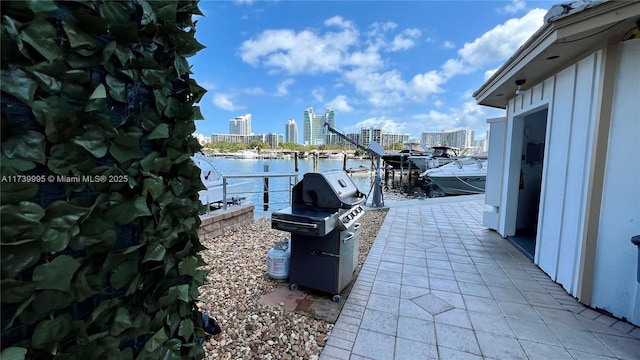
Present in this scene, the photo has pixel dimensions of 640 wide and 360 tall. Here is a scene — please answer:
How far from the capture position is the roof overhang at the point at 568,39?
7.18ft

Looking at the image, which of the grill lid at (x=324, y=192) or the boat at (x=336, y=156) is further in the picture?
the boat at (x=336, y=156)

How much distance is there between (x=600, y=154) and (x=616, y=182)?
28cm

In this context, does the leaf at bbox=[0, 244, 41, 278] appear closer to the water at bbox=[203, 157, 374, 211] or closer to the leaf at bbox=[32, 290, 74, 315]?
the leaf at bbox=[32, 290, 74, 315]

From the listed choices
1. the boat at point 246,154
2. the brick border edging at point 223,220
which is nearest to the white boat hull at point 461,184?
the brick border edging at point 223,220

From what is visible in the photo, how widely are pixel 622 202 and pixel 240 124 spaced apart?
44892 millimetres

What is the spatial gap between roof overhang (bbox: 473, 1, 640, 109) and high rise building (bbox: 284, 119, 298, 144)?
49220 millimetres

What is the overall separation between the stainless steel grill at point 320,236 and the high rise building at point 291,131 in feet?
163

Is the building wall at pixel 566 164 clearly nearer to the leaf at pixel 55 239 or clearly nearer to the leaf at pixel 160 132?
the leaf at pixel 160 132

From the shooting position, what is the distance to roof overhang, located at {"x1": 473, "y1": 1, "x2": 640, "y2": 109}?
86.2 inches

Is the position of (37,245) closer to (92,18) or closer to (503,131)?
(92,18)

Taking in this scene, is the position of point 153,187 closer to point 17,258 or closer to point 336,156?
point 17,258

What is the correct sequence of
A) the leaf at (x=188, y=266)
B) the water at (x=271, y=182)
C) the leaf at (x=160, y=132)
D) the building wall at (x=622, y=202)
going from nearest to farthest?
the leaf at (x=160, y=132) < the leaf at (x=188, y=266) < the building wall at (x=622, y=202) < the water at (x=271, y=182)

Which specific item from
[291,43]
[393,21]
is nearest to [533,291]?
[393,21]

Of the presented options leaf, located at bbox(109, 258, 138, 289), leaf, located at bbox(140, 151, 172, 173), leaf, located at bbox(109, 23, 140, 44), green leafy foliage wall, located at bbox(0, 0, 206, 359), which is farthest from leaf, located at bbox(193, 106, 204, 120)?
leaf, located at bbox(109, 258, 138, 289)
